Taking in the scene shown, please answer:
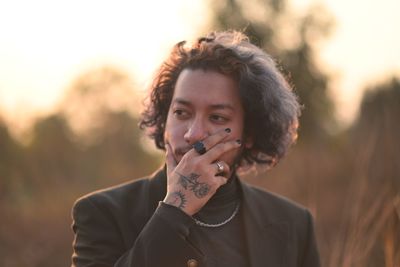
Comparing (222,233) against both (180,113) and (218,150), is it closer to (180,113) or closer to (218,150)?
(218,150)

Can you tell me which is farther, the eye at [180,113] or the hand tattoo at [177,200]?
the eye at [180,113]

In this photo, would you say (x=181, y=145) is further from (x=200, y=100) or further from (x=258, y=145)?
(x=258, y=145)

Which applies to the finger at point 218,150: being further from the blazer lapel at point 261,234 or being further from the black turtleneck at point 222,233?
the blazer lapel at point 261,234

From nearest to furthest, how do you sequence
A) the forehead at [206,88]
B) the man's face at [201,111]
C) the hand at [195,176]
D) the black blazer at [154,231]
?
the black blazer at [154,231], the hand at [195,176], the man's face at [201,111], the forehead at [206,88]

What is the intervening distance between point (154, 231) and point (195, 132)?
584mm

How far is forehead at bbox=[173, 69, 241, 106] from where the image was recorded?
310 centimetres

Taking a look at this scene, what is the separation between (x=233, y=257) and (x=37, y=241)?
15.4ft

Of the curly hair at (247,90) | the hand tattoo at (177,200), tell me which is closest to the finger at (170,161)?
the hand tattoo at (177,200)

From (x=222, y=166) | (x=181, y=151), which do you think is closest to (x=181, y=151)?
(x=181, y=151)

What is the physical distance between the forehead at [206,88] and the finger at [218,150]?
0.23 meters

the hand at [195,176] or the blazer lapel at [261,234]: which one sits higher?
the hand at [195,176]

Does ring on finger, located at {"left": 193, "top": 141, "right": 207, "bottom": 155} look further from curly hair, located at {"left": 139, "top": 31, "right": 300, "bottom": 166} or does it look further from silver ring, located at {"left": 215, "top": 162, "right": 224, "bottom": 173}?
curly hair, located at {"left": 139, "top": 31, "right": 300, "bottom": 166}

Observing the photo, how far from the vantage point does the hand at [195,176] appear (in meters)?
2.73

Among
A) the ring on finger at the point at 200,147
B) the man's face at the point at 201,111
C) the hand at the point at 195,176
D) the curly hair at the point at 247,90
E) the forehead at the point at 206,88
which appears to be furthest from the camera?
the curly hair at the point at 247,90
